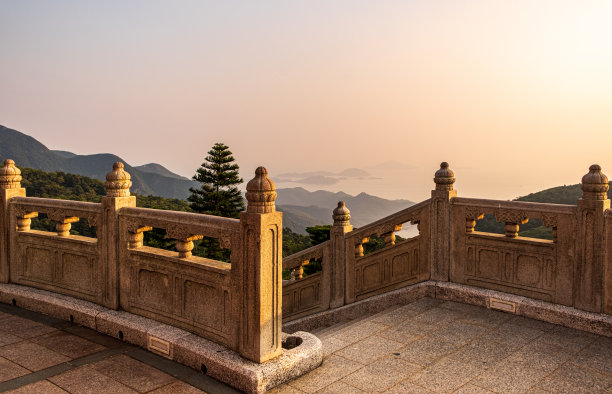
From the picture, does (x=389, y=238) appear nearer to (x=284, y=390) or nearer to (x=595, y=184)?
(x=595, y=184)

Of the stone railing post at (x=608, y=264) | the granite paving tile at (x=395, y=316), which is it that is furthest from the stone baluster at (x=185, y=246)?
the stone railing post at (x=608, y=264)

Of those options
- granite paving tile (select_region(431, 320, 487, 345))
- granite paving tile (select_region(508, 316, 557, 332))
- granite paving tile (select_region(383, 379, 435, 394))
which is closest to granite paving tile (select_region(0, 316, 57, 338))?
granite paving tile (select_region(383, 379, 435, 394))

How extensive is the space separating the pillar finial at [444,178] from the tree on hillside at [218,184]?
106ft

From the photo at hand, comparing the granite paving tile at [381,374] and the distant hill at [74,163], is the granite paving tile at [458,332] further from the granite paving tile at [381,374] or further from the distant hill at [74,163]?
the distant hill at [74,163]

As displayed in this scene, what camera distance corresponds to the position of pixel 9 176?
6.64m

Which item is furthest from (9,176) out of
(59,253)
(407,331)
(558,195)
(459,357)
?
(558,195)

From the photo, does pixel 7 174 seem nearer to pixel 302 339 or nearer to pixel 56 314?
pixel 56 314

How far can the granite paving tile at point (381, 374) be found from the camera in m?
4.18

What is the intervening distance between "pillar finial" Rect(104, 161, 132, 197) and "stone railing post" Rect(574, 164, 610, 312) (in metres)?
5.52

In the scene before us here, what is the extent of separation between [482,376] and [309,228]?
996 inches

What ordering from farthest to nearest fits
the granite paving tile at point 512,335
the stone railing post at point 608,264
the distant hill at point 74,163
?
the distant hill at point 74,163
the stone railing post at point 608,264
the granite paving tile at point 512,335

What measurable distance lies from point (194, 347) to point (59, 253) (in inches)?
111

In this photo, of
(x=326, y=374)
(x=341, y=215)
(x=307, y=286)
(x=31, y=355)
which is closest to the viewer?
(x=326, y=374)

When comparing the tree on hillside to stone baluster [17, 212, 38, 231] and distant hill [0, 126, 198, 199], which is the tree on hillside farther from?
distant hill [0, 126, 198, 199]
